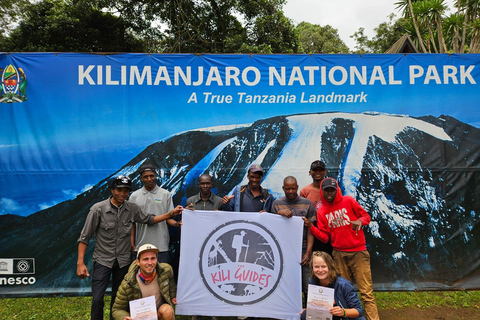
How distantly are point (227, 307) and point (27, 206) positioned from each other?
10.8 feet

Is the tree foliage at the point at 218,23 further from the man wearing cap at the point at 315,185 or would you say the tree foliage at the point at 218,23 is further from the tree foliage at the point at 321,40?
the tree foliage at the point at 321,40

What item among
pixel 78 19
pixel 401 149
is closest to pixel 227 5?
pixel 78 19

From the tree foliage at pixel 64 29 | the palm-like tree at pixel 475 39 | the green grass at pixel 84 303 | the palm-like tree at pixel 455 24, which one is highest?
the palm-like tree at pixel 455 24

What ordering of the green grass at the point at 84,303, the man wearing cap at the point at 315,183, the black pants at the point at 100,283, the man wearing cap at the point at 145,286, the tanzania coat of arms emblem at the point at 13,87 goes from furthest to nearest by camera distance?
1. the tanzania coat of arms emblem at the point at 13,87
2. the man wearing cap at the point at 315,183
3. the green grass at the point at 84,303
4. the black pants at the point at 100,283
5. the man wearing cap at the point at 145,286

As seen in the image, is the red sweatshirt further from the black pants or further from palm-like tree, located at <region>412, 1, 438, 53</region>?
palm-like tree, located at <region>412, 1, 438, 53</region>

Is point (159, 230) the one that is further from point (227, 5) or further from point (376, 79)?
point (227, 5)

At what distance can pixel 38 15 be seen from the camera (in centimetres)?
1277

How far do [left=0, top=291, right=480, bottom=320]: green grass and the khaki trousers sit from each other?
2.98 feet

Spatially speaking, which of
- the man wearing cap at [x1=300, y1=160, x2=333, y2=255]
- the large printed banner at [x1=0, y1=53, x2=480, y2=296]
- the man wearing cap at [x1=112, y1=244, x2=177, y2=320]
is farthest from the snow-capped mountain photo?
the man wearing cap at [x1=112, y1=244, x2=177, y2=320]

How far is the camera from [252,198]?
412 centimetres

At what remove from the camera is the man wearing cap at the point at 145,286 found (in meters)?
3.04

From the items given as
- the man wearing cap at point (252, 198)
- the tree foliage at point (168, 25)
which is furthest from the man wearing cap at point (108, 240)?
the tree foliage at point (168, 25)

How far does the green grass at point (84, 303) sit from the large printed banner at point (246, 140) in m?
0.15

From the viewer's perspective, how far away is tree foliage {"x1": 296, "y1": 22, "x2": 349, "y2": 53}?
3348 cm
